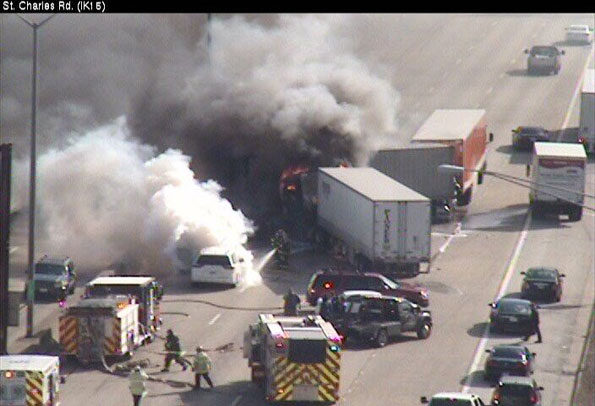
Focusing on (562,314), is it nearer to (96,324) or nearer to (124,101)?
(96,324)

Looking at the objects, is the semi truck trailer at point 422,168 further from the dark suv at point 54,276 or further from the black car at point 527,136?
the dark suv at point 54,276

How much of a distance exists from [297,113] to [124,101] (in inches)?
463

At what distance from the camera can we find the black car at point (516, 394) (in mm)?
33125

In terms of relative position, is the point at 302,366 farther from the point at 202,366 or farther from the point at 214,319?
the point at 214,319

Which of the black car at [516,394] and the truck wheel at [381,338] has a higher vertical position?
the black car at [516,394]

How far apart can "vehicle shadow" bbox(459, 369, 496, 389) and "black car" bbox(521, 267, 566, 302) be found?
10717mm

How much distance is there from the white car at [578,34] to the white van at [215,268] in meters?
63.9

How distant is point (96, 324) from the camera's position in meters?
38.3

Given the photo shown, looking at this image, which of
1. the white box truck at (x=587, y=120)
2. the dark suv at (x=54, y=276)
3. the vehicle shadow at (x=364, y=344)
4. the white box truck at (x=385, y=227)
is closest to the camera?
the vehicle shadow at (x=364, y=344)

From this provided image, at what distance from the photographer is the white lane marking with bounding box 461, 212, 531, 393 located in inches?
1541

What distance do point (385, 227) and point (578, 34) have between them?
61.8 m

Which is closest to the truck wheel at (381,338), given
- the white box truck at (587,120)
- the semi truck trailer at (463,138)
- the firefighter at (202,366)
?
the firefighter at (202,366)

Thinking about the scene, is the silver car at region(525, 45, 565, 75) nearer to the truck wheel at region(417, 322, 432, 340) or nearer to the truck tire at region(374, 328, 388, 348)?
the truck wheel at region(417, 322, 432, 340)
